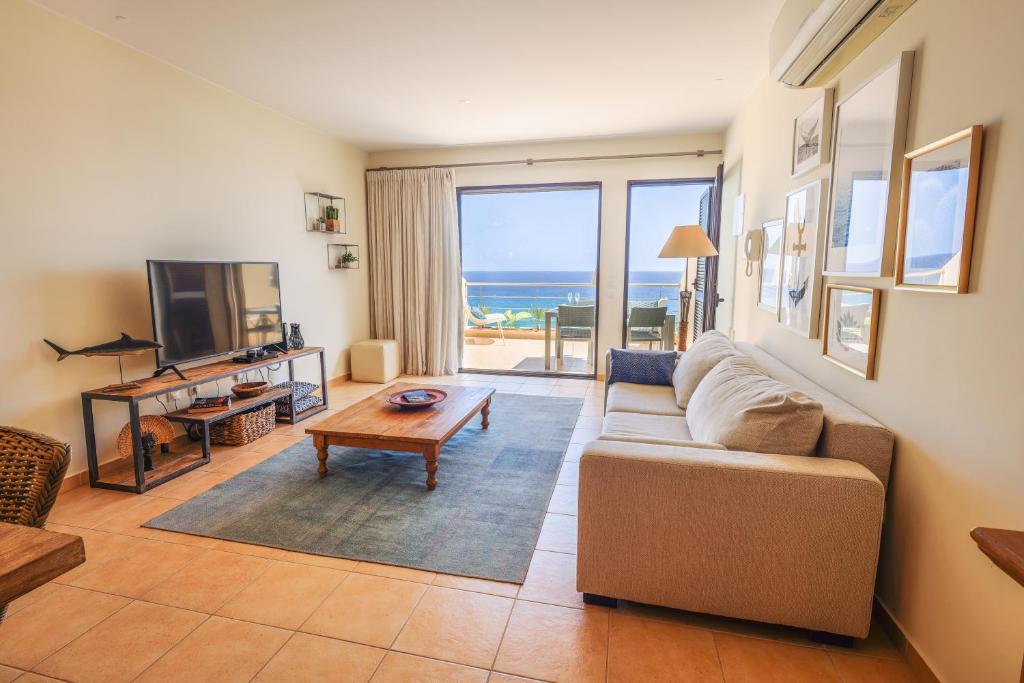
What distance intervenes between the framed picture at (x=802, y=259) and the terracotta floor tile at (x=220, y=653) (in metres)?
2.61

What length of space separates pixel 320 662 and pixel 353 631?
Result: 150 mm

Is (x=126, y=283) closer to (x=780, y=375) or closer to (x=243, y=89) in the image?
(x=243, y=89)

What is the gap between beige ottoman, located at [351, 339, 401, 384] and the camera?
536 centimetres

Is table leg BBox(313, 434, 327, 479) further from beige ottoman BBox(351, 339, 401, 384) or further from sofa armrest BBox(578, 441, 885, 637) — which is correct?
beige ottoman BBox(351, 339, 401, 384)

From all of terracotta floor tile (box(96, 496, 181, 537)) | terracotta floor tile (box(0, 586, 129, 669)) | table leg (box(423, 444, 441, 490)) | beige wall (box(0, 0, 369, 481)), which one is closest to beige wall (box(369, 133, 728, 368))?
beige wall (box(0, 0, 369, 481))

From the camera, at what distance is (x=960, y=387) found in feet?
4.42

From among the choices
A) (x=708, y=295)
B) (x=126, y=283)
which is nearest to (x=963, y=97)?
(x=708, y=295)

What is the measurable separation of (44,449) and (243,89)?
340cm

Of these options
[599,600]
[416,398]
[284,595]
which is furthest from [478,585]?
[416,398]

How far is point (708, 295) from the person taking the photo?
Result: 16.1 feet

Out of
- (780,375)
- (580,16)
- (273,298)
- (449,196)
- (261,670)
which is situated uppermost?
(580,16)

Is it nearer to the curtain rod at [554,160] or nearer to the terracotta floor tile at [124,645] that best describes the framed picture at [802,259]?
the curtain rod at [554,160]

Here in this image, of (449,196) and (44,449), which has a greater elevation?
(449,196)

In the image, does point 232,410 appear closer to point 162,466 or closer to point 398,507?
point 162,466
